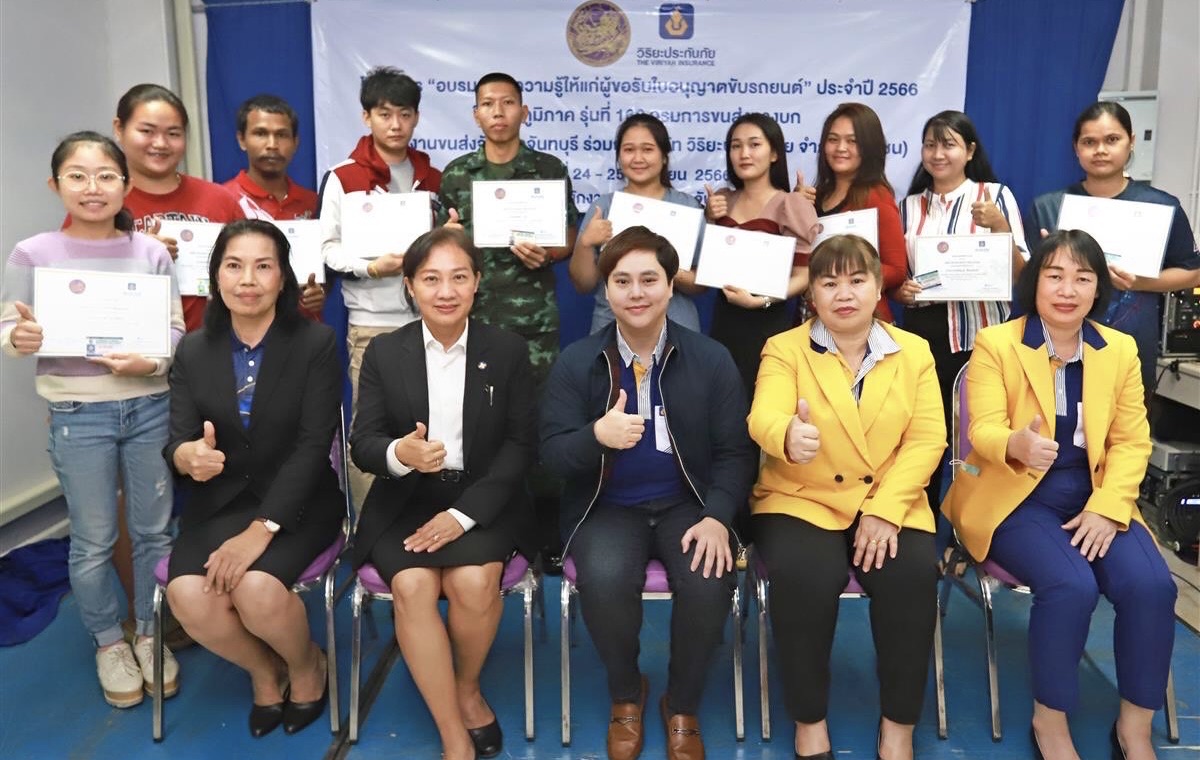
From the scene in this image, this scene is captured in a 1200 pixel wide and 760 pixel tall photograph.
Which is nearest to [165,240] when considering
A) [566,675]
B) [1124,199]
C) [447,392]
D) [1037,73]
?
[447,392]

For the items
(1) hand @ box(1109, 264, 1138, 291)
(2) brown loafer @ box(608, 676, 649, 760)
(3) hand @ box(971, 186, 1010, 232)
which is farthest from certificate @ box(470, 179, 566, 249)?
(1) hand @ box(1109, 264, 1138, 291)

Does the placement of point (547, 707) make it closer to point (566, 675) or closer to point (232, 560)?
point (566, 675)

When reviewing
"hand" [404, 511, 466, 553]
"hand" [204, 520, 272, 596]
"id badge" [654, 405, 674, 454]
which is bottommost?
"hand" [204, 520, 272, 596]

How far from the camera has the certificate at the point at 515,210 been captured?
313cm

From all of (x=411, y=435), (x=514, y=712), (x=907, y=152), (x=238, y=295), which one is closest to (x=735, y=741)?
(x=514, y=712)

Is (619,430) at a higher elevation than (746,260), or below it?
below

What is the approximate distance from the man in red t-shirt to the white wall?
1096 mm

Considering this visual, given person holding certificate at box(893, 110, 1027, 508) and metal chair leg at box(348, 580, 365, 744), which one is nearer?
metal chair leg at box(348, 580, 365, 744)

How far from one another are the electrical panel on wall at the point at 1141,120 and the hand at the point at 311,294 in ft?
12.5

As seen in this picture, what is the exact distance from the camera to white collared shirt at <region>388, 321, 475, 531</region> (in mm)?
2551

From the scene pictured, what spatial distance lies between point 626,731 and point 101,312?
1.94 metres

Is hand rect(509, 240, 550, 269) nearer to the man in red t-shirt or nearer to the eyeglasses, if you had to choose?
the man in red t-shirt

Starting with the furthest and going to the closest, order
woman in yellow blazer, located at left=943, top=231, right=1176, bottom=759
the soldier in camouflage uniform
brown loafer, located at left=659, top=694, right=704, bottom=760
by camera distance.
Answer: the soldier in camouflage uniform, brown loafer, located at left=659, top=694, right=704, bottom=760, woman in yellow blazer, located at left=943, top=231, right=1176, bottom=759

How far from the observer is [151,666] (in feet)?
9.13
